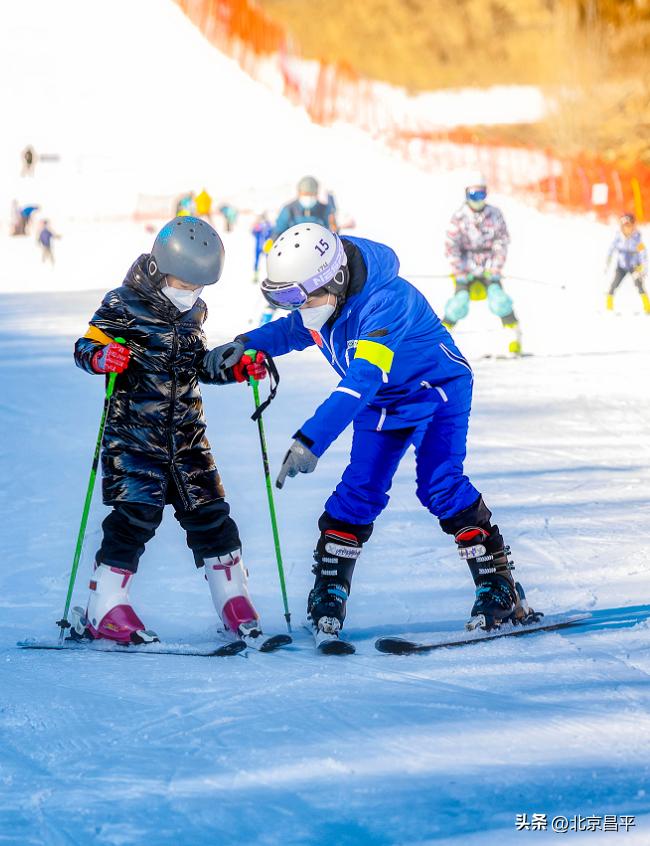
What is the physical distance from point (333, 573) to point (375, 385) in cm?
69

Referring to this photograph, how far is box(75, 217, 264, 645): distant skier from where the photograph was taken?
3547 mm

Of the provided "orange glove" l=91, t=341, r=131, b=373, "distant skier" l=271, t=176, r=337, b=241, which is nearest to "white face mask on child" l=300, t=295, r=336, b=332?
"orange glove" l=91, t=341, r=131, b=373

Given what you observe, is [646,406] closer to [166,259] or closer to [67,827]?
[166,259]

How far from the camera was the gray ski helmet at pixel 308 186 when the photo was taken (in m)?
10.9

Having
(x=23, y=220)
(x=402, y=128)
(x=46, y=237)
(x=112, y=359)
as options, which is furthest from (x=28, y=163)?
(x=112, y=359)

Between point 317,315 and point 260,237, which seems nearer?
point 317,315

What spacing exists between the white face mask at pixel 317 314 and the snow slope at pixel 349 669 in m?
0.96

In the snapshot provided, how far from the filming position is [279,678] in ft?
10.8

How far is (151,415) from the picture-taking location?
142 inches

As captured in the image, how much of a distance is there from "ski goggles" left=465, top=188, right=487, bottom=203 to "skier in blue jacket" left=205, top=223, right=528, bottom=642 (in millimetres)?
6875

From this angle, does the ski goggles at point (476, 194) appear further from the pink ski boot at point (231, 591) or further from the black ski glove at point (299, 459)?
the black ski glove at point (299, 459)

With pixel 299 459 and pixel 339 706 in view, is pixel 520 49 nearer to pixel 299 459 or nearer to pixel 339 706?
pixel 299 459

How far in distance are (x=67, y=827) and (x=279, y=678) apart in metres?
0.98

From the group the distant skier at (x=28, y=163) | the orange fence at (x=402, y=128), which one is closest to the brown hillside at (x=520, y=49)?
the orange fence at (x=402, y=128)
